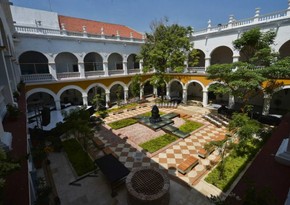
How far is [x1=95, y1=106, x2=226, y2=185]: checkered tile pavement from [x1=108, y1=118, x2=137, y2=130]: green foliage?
0.92 m

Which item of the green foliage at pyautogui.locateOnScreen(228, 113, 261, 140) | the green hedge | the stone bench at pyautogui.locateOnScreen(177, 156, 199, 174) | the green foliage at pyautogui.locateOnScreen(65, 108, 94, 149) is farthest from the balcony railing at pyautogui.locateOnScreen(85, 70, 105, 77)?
the green hedge

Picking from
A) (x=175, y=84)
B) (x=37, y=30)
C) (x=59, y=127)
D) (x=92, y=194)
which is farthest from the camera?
(x=175, y=84)

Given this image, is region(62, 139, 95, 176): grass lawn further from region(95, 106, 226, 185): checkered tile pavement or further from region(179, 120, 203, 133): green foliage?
region(179, 120, 203, 133): green foliage

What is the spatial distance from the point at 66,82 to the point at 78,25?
28.0 ft

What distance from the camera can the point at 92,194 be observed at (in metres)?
6.98

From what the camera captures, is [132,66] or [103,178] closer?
[103,178]

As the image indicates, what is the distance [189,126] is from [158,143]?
4088mm

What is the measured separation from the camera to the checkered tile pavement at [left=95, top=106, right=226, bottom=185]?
8.41 m

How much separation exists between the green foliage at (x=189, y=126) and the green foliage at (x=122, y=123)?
4.48 m

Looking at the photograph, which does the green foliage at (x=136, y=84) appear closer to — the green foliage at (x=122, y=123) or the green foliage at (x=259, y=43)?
the green foliage at (x=122, y=123)

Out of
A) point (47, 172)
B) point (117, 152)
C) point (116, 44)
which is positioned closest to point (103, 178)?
point (117, 152)

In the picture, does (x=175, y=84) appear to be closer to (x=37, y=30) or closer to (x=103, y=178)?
(x=37, y=30)

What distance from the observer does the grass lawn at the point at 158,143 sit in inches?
410

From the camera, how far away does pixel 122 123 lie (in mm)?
14672
